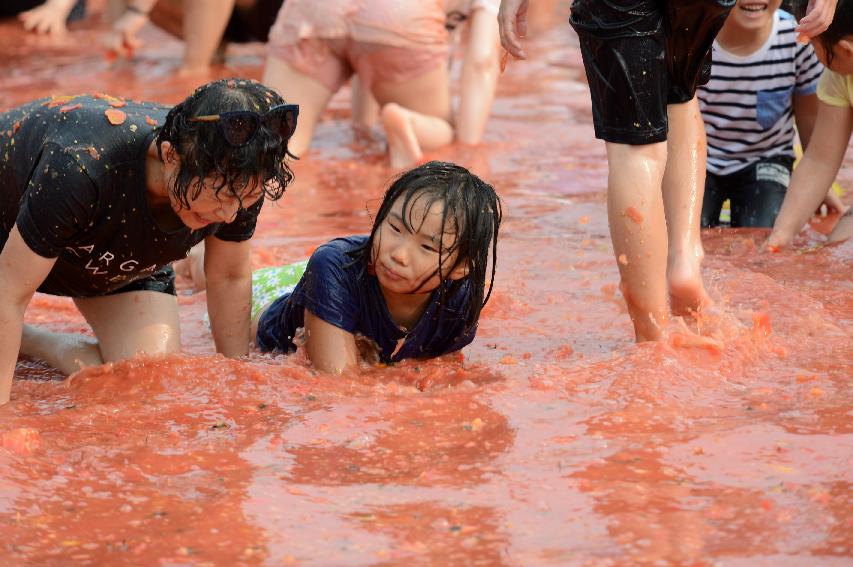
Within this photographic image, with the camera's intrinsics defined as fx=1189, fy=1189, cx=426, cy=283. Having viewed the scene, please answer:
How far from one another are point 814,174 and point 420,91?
7.16ft

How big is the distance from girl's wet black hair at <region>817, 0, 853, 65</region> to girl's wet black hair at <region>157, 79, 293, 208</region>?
70.4 inches

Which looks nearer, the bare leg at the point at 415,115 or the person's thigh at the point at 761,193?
the person's thigh at the point at 761,193

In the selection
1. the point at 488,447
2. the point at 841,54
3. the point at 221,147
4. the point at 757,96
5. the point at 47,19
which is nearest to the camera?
the point at 488,447

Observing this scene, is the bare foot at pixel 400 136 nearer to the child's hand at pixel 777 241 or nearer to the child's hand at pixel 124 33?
the child's hand at pixel 777 241

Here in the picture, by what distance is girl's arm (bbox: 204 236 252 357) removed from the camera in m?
3.16

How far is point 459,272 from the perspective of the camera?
2.91 m

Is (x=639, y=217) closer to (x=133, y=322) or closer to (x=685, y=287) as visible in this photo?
(x=685, y=287)

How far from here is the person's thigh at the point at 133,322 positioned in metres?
3.25

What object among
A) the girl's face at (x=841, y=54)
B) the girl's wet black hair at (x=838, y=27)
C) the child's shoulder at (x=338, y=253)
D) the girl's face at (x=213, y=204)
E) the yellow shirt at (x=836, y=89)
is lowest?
the child's shoulder at (x=338, y=253)

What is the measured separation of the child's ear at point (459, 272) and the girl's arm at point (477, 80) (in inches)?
120

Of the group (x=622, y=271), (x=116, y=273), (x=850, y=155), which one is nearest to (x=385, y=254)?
(x=622, y=271)

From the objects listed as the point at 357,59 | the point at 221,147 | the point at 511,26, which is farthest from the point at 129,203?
the point at 357,59

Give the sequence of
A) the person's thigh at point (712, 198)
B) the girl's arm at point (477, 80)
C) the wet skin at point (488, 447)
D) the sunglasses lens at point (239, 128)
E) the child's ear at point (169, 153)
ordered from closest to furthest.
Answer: the wet skin at point (488, 447) → the sunglasses lens at point (239, 128) → the child's ear at point (169, 153) → the person's thigh at point (712, 198) → the girl's arm at point (477, 80)

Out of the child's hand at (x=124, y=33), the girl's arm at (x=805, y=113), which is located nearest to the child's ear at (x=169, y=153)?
the girl's arm at (x=805, y=113)
